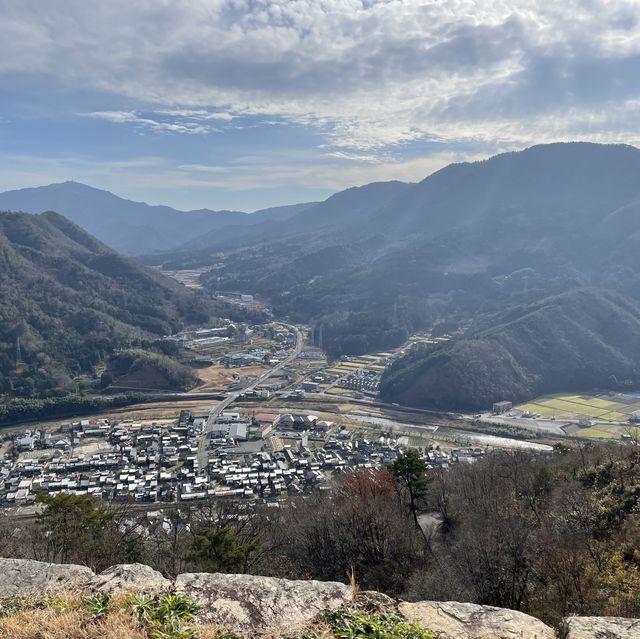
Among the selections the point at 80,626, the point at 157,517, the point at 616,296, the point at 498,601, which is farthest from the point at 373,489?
the point at 616,296

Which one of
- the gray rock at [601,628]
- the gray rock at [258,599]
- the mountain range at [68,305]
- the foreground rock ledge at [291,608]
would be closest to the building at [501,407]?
the mountain range at [68,305]

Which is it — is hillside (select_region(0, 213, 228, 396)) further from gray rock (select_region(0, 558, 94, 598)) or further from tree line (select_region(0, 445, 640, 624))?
gray rock (select_region(0, 558, 94, 598))

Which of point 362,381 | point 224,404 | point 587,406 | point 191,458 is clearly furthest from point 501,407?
point 191,458

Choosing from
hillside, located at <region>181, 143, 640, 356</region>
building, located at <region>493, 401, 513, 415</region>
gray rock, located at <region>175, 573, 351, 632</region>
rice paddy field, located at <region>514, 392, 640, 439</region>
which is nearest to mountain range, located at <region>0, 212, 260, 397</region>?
hillside, located at <region>181, 143, 640, 356</region>

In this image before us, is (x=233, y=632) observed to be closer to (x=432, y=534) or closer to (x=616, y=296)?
(x=432, y=534)

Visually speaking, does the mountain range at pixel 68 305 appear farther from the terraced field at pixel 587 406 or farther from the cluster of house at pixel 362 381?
the terraced field at pixel 587 406

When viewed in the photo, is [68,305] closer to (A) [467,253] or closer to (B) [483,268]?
(B) [483,268]

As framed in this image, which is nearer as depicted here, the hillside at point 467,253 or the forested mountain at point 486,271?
the forested mountain at point 486,271
